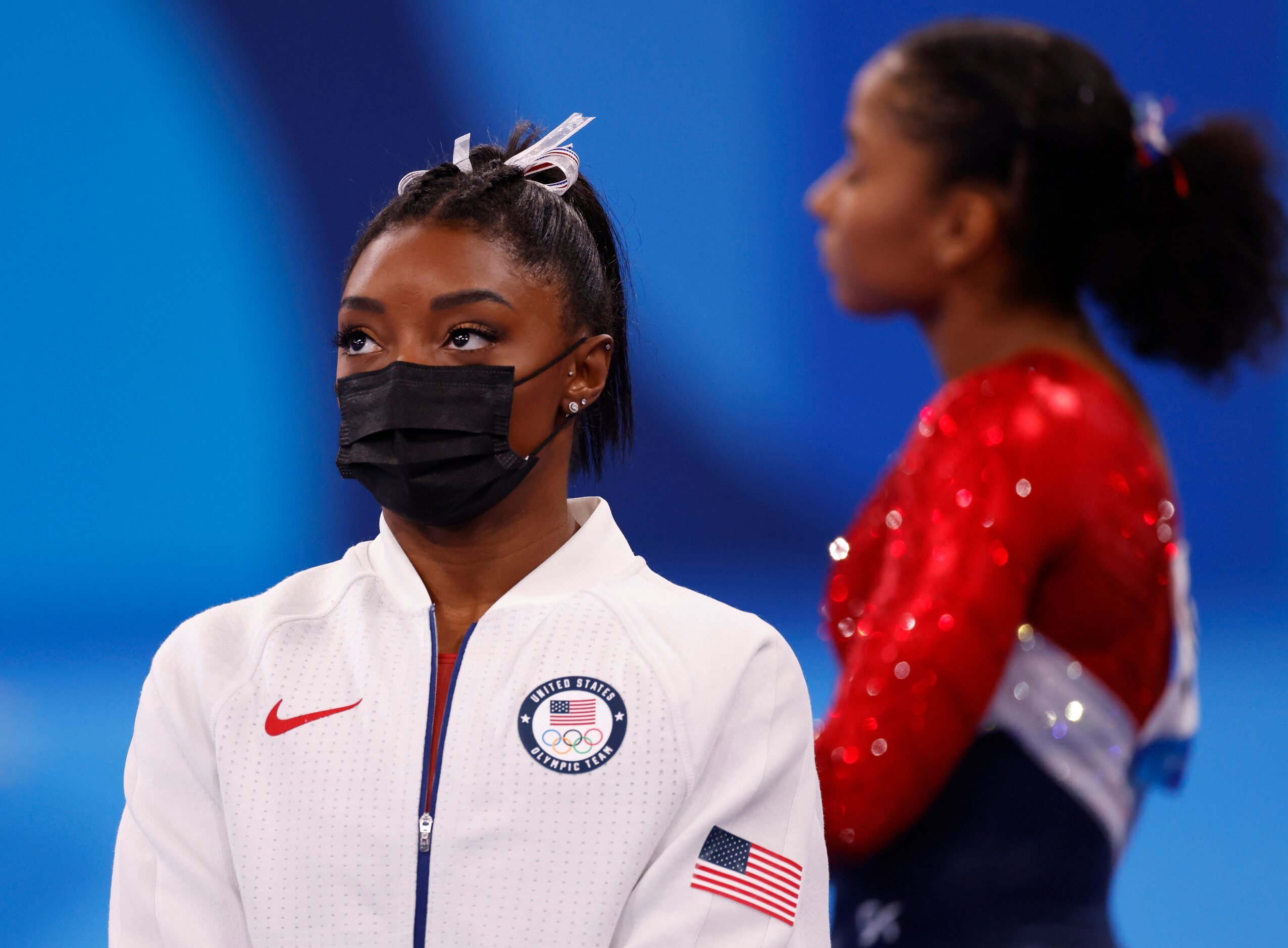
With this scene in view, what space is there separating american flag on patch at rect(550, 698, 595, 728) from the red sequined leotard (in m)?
0.26

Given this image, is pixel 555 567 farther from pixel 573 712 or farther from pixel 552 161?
pixel 552 161

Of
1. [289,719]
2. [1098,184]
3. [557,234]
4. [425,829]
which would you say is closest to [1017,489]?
[1098,184]

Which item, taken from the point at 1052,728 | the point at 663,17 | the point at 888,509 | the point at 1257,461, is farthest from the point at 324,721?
the point at 1257,461

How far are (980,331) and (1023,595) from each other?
1.15 ft

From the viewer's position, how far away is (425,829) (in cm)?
152

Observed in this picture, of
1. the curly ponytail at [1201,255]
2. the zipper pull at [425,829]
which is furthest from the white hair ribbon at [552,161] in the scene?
the zipper pull at [425,829]

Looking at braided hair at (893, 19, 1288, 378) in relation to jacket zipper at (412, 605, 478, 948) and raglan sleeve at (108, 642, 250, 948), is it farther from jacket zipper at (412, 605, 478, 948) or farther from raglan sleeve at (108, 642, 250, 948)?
raglan sleeve at (108, 642, 250, 948)

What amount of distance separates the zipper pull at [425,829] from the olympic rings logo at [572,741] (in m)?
0.15

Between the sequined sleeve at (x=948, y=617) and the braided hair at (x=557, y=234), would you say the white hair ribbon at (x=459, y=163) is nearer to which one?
the braided hair at (x=557, y=234)

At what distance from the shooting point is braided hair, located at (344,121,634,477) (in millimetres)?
1747

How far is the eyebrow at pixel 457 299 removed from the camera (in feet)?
5.44

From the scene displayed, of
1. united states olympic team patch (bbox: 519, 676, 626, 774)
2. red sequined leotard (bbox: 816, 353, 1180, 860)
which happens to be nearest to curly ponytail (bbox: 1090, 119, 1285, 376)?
red sequined leotard (bbox: 816, 353, 1180, 860)

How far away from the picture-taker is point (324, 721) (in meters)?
1.60

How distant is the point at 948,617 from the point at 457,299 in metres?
0.66
